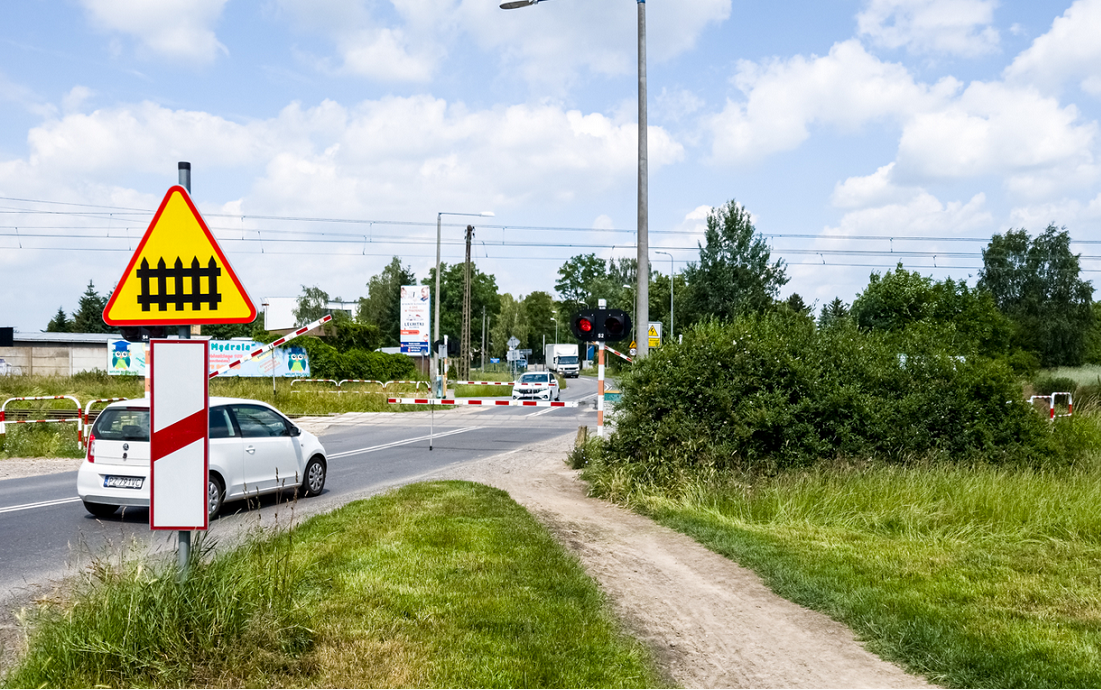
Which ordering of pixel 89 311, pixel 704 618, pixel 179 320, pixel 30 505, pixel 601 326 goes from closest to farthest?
pixel 179 320 < pixel 704 618 < pixel 30 505 < pixel 601 326 < pixel 89 311

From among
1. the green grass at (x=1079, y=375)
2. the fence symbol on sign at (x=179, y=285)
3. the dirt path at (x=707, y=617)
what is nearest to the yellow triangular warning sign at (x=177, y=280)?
the fence symbol on sign at (x=179, y=285)

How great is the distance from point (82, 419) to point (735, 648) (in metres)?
18.3

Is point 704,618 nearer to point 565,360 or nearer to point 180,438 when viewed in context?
point 180,438

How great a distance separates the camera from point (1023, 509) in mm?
9711

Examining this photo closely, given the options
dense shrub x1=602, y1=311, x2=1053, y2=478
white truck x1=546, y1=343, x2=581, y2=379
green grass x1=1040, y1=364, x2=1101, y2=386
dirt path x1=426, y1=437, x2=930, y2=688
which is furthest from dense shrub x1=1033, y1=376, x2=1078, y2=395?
white truck x1=546, y1=343, x2=581, y2=379

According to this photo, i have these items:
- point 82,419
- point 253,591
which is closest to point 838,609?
point 253,591

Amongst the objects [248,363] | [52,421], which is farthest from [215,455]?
[248,363]

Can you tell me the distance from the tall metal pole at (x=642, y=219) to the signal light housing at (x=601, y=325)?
0.88 feet

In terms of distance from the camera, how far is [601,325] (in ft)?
50.1

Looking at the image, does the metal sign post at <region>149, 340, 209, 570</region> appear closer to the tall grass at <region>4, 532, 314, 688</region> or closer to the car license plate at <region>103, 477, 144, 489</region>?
the tall grass at <region>4, 532, 314, 688</region>

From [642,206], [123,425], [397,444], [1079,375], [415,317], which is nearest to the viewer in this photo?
[123,425]

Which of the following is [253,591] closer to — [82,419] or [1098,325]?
[82,419]

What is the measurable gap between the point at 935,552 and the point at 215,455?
26.9 ft

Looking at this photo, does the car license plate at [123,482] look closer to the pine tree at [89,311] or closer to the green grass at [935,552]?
the green grass at [935,552]
